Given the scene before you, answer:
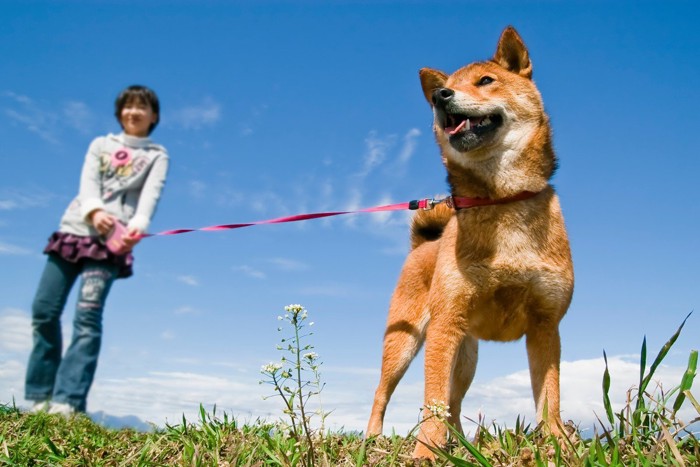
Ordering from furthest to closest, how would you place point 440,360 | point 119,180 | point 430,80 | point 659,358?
point 119,180, point 430,80, point 440,360, point 659,358

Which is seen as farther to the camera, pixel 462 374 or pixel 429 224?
pixel 429 224

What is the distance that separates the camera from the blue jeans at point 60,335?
668 centimetres

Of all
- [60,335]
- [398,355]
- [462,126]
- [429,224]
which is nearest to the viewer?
[462,126]

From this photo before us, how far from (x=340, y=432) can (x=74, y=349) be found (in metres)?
3.68

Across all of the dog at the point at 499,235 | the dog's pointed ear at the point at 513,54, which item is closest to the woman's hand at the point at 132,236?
the dog at the point at 499,235

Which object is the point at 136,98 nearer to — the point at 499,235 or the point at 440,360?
the point at 499,235

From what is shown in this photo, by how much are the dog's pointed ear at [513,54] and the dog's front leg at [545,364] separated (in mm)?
1749

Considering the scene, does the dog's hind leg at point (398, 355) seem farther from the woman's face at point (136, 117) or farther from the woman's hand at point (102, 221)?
the woman's face at point (136, 117)

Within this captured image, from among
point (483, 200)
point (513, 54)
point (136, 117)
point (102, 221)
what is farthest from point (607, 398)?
point (136, 117)

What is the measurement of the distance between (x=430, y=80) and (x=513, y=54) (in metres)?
0.60

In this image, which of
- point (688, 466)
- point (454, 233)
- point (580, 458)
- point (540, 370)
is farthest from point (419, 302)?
point (688, 466)

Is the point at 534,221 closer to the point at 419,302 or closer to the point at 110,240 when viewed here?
the point at 419,302

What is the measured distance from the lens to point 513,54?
4543 mm

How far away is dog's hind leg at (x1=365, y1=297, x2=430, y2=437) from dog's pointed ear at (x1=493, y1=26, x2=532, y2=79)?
72.0 inches
